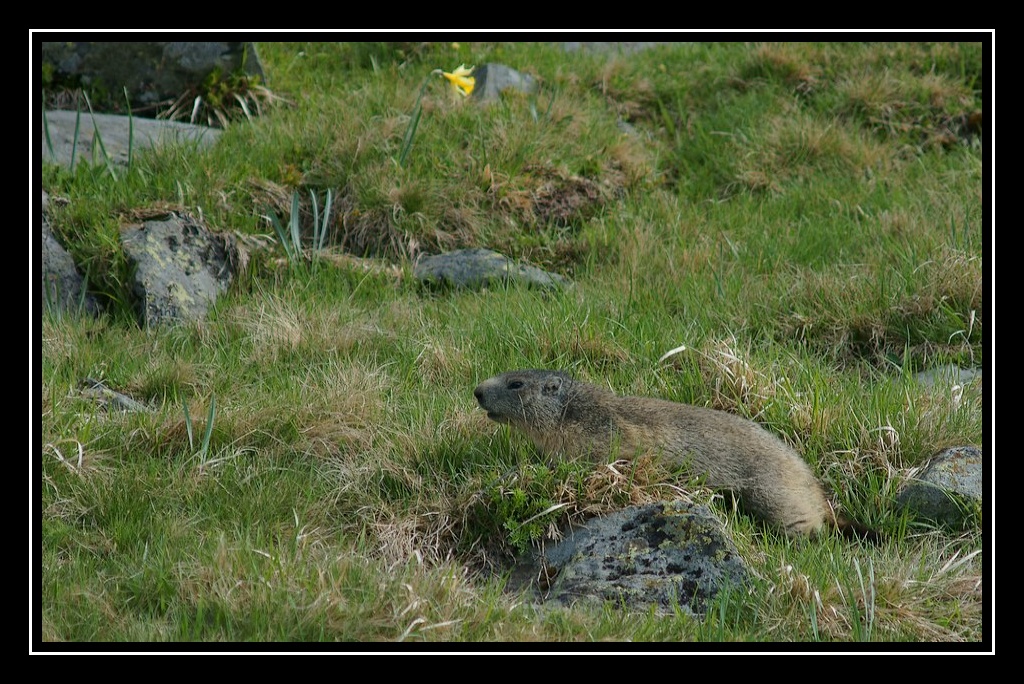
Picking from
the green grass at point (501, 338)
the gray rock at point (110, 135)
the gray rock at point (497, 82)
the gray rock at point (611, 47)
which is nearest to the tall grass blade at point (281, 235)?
the green grass at point (501, 338)

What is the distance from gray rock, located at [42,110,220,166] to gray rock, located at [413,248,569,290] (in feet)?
7.97

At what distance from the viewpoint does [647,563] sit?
4.94 meters

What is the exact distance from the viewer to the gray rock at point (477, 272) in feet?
25.7

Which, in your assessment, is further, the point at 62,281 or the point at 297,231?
the point at 297,231

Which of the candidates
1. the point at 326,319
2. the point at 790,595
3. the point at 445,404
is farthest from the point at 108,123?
the point at 790,595

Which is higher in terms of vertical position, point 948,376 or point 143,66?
point 143,66

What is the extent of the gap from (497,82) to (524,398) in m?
5.28

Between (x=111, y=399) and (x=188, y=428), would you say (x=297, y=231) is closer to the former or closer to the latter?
(x=111, y=399)

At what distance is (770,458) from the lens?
543 cm

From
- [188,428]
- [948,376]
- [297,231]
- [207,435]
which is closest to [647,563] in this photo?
[207,435]

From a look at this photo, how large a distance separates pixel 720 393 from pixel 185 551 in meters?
3.13

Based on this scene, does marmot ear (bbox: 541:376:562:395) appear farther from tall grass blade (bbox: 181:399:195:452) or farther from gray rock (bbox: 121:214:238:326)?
gray rock (bbox: 121:214:238:326)
